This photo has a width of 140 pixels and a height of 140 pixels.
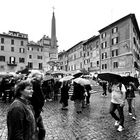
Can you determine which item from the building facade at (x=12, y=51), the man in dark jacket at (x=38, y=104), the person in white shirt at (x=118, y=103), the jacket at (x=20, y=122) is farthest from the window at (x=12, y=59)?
the jacket at (x=20, y=122)

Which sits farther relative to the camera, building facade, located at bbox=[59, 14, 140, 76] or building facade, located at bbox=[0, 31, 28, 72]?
building facade, located at bbox=[0, 31, 28, 72]

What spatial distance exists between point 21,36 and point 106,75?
52.4 meters

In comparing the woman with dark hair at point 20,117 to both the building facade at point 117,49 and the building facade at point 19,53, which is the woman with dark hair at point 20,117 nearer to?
the building facade at point 117,49

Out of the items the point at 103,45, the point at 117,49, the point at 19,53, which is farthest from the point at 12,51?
the point at 117,49

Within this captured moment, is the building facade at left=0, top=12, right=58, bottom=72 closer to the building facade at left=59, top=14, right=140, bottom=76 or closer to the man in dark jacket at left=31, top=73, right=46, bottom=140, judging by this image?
the building facade at left=59, top=14, right=140, bottom=76

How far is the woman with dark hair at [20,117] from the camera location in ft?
6.94

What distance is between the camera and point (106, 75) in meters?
5.91

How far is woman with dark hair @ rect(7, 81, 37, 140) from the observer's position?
6.94 ft

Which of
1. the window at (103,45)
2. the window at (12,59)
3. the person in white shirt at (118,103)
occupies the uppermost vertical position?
the window at (103,45)

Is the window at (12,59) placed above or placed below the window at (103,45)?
below

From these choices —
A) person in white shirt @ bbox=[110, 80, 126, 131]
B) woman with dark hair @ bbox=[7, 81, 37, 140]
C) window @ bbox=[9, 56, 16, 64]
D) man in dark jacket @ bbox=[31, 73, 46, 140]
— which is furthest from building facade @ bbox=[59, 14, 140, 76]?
woman with dark hair @ bbox=[7, 81, 37, 140]

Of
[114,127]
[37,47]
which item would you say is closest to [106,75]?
[114,127]

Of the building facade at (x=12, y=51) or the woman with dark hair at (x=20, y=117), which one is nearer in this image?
the woman with dark hair at (x=20, y=117)

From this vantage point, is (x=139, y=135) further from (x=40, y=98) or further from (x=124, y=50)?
(x=124, y=50)
